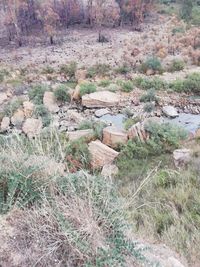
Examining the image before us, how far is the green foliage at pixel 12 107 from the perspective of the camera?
9837mm

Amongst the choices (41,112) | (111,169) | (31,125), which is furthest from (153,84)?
(111,169)

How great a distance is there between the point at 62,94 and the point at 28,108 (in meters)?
1.18

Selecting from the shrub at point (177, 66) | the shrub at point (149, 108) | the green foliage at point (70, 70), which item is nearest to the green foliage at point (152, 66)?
the shrub at point (177, 66)

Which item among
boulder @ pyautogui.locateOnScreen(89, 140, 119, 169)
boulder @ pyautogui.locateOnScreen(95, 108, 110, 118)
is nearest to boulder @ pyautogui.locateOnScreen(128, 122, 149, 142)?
boulder @ pyautogui.locateOnScreen(89, 140, 119, 169)

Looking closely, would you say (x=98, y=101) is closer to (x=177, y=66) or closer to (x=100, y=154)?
(x=177, y=66)

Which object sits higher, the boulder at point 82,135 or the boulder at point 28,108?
the boulder at point 82,135

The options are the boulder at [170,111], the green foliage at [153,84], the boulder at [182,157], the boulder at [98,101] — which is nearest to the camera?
the boulder at [182,157]

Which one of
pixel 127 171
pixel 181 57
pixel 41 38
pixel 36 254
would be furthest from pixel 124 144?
pixel 41 38

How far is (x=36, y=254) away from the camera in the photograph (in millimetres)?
2348

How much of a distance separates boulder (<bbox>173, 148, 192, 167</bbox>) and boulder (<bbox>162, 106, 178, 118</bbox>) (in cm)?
360

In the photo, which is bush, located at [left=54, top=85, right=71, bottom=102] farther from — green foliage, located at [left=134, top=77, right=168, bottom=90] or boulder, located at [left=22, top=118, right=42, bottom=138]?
green foliage, located at [left=134, top=77, right=168, bottom=90]

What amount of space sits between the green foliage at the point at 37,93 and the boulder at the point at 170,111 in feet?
11.7

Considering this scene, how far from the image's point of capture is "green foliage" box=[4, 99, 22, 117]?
9.84 m

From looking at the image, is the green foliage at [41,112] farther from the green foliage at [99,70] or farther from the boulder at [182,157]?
the boulder at [182,157]
